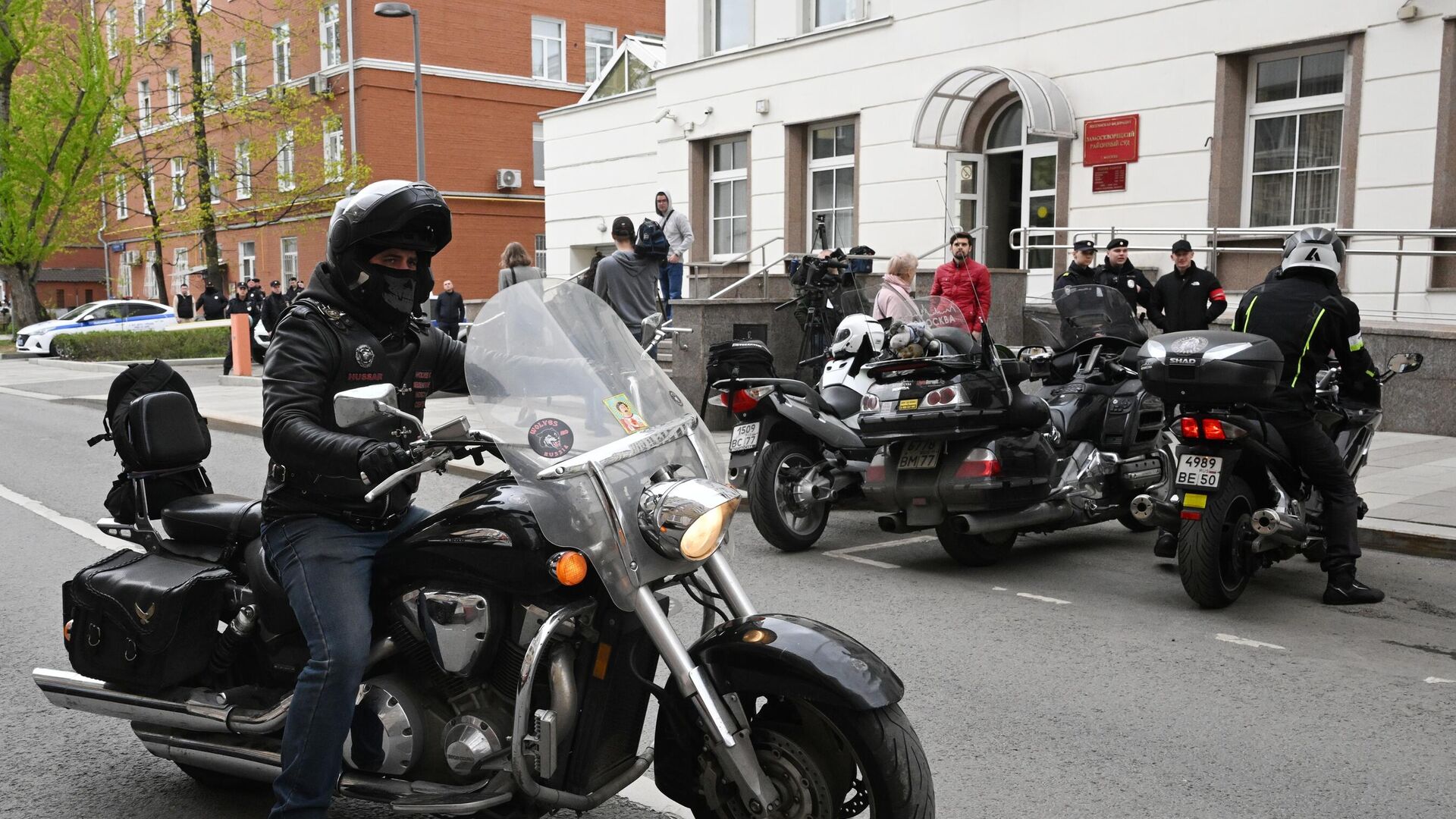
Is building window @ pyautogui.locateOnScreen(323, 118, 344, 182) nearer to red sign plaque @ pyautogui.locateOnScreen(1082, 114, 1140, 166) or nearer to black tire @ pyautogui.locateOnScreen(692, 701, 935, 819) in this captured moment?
red sign plaque @ pyautogui.locateOnScreen(1082, 114, 1140, 166)

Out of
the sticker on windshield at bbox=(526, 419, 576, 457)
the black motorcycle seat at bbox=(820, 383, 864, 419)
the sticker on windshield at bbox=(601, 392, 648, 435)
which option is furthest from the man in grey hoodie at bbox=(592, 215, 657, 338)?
the sticker on windshield at bbox=(526, 419, 576, 457)

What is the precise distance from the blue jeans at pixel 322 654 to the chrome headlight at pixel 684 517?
849 mm

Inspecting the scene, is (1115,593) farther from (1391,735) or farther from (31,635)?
(31,635)

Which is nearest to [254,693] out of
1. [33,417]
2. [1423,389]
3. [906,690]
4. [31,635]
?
[906,690]

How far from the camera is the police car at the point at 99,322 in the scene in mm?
32469

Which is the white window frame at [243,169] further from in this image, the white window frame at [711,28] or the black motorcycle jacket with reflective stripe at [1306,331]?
the black motorcycle jacket with reflective stripe at [1306,331]

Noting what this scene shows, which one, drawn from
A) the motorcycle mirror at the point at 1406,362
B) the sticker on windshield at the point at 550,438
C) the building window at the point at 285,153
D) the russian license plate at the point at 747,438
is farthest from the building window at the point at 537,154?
the sticker on windshield at the point at 550,438

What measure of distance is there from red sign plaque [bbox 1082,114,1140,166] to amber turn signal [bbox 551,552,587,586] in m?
14.6

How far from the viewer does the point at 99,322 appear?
113 feet

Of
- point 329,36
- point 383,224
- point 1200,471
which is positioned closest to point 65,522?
point 383,224

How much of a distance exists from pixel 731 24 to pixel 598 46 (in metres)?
19.3

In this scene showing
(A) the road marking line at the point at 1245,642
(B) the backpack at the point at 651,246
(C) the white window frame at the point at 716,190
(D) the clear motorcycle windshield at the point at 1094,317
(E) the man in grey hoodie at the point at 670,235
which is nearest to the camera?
(A) the road marking line at the point at 1245,642

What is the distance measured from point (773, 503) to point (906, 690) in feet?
9.27

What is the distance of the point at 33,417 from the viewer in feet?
55.1
